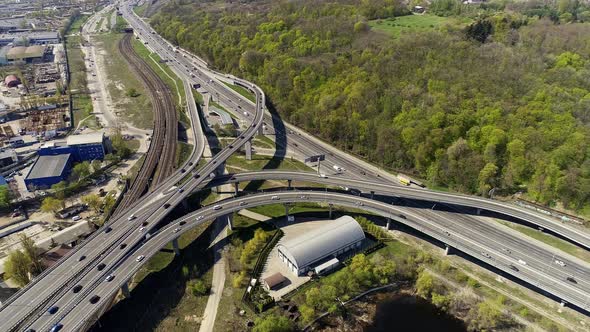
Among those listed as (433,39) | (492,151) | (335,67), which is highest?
(433,39)

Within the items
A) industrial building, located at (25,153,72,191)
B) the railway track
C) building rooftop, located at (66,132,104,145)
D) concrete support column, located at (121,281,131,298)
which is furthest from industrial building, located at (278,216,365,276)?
building rooftop, located at (66,132,104,145)

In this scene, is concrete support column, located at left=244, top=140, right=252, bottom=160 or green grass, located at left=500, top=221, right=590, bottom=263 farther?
concrete support column, located at left=244, top=140, right=252, bottom=160

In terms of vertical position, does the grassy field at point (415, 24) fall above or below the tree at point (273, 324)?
above

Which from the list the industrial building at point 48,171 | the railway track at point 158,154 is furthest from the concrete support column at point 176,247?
the industrial building at point 48,171

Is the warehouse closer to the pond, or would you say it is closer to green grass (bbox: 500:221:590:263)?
the pond

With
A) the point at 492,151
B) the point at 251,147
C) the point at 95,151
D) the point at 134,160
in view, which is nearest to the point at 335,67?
the point at 251,147

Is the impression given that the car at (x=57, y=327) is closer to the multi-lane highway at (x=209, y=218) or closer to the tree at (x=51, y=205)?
the multi-lane highway at (x=209, y=218)

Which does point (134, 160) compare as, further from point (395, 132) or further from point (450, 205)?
point (450, 205)
